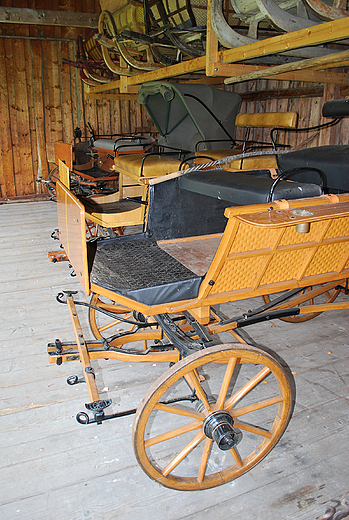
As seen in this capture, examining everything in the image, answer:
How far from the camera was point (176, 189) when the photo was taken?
8.30 feet

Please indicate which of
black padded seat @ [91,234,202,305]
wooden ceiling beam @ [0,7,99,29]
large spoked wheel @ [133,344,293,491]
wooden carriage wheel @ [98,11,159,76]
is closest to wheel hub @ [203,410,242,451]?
large spoked wheel @ [133,344,293,491]

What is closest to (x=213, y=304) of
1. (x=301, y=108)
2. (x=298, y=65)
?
(x=298, y=65)

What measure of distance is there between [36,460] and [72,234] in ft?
3.34

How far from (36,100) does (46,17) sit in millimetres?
1387

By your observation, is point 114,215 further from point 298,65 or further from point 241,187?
point 298,65

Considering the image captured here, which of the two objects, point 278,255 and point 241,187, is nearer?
point 278,255

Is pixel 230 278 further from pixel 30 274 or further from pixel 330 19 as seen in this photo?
pixel 30 274

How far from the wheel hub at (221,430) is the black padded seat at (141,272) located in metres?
0.53

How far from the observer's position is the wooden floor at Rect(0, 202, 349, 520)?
1.55m

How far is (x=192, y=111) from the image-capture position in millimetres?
4895

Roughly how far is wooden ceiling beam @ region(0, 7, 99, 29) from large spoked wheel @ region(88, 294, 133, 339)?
19.9ft

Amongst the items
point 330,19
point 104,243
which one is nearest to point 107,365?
point 104,243

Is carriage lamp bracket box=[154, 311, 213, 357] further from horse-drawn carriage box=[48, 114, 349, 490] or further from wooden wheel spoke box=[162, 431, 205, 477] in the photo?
wooden wheel spoke box=[162, 431, 205, 477]

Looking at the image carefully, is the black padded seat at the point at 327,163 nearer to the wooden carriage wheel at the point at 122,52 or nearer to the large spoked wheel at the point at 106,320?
the large spoked wheel at the point at 106,320
